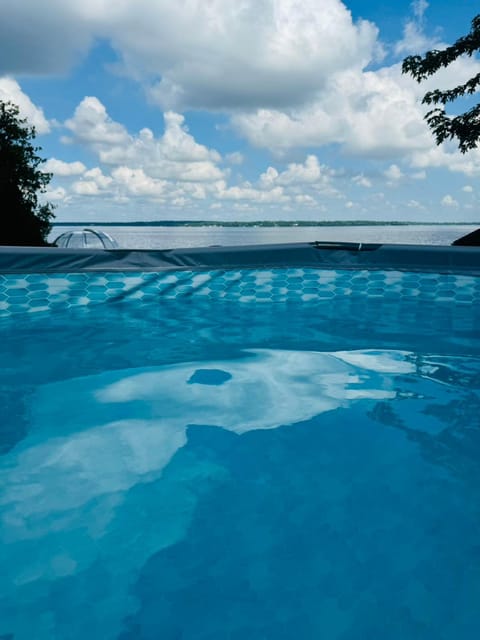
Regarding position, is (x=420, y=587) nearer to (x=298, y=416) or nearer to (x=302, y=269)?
(x=298, y=416)

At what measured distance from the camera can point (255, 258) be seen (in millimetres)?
5824

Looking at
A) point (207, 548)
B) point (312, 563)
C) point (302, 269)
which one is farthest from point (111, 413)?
point (302, 269)

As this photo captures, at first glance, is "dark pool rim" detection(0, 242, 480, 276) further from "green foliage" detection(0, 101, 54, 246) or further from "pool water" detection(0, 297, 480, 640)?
"green foliage" detection(0, 101, 54, 246)

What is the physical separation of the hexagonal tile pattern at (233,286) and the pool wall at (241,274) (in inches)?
0.4

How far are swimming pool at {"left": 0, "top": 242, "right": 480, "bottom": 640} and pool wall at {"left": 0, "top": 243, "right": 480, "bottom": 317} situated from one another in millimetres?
88

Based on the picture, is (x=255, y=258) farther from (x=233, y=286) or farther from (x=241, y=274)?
(x=233, y=286)

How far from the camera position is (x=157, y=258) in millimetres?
5672

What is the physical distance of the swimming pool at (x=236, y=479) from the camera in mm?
1578

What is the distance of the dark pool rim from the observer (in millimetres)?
5344

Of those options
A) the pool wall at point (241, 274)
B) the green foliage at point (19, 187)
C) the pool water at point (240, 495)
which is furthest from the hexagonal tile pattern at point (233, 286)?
the green foliage at point (19, 187)

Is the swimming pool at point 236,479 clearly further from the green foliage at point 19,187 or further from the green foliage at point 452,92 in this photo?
the green foliage at point 19,187

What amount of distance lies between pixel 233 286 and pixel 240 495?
3.90 m

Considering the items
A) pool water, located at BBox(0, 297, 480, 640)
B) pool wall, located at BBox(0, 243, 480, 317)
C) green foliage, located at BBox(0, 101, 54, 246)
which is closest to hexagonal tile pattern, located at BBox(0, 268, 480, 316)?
pool wall, located at BBox(0, 243, 480, 317)

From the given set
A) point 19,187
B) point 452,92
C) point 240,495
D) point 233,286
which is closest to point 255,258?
point 233,286
